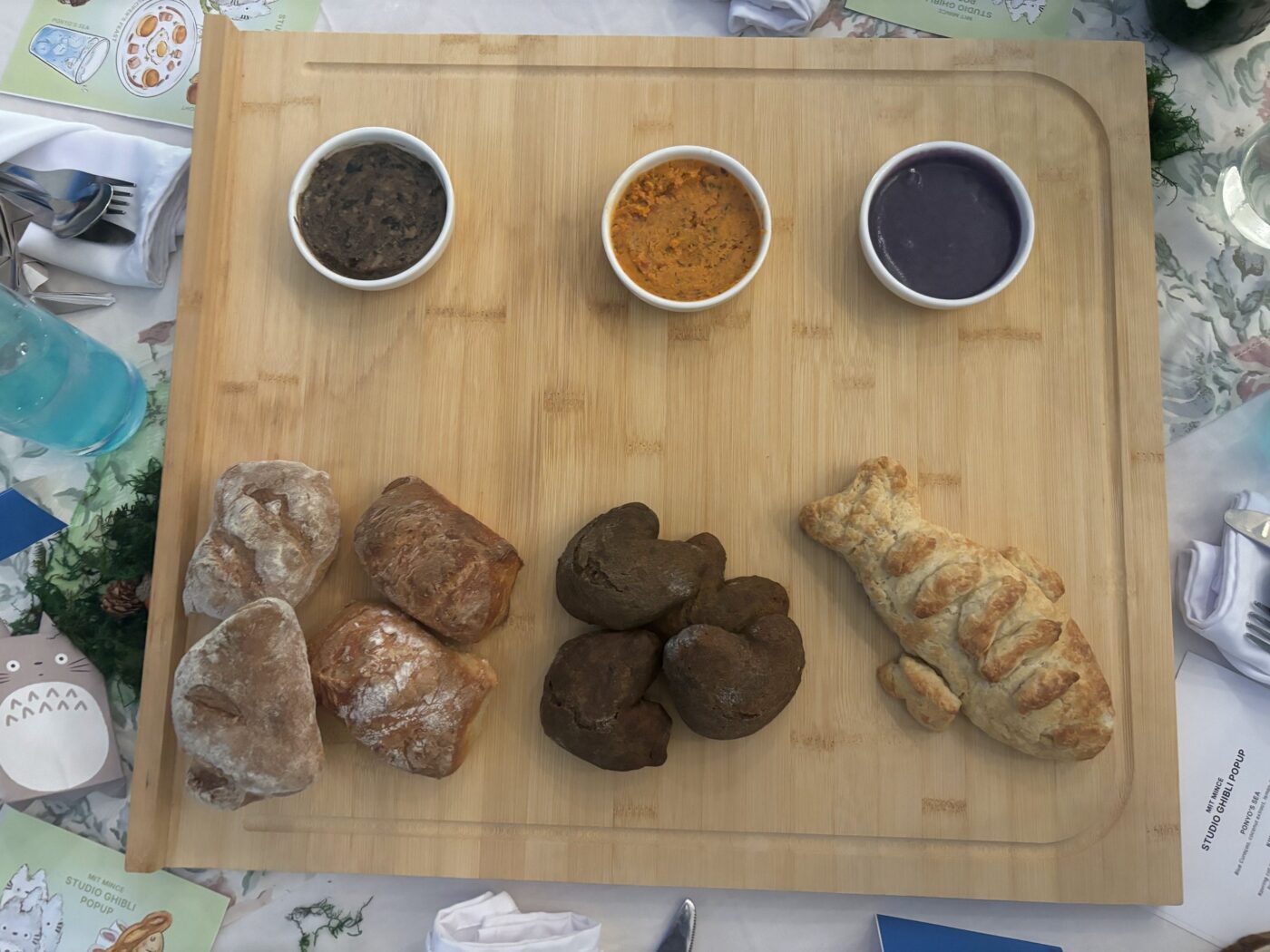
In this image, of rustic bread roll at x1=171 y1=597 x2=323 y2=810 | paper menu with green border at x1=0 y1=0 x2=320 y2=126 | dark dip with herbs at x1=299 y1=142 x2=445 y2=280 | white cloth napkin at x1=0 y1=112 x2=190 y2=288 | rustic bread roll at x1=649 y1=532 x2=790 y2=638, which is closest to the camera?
rustic bread roll at x1=171 y1=597 x2=323 y2=810

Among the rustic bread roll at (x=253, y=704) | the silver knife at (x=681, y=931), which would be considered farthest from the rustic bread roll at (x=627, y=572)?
the silver knife at (x=681, y=931)

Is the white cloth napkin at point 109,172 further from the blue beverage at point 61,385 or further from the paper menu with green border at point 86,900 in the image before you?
the paper menu with green border at point 86,900

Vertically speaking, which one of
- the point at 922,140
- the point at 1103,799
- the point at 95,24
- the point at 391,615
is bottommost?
the point at 1103,799

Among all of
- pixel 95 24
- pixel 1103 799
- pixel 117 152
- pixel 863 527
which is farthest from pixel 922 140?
pixel 95 24

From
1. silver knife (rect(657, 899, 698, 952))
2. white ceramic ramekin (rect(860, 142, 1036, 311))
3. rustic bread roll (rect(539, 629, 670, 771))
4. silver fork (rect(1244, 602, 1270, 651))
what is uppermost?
white ceramic ramekin (rect(860, 142, 1036, 311))

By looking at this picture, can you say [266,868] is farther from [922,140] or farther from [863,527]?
[922,140]

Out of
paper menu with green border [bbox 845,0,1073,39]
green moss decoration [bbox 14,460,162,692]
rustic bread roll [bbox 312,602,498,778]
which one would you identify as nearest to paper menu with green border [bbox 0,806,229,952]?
green moss decoration [bbox 14,460,162,692]

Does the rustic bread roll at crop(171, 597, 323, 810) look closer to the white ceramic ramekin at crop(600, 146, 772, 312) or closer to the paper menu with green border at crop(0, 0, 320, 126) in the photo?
the white ceramic ramekin at crop(600, 146, 772, 312)

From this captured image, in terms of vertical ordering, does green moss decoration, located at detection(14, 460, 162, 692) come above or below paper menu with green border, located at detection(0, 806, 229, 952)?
above
